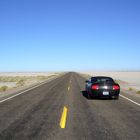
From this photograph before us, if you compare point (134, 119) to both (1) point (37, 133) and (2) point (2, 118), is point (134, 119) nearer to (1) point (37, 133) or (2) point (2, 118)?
(1) point (37, 133)

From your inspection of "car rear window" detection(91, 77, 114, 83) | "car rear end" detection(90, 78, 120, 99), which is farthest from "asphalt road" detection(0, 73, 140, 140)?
"car rear window" detection(91, 77, 114, 83)

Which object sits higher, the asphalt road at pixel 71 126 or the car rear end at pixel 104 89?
the car rear end at pixel 104 89

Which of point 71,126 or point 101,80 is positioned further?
point 101,80

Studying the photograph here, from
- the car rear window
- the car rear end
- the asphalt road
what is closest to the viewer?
the asphalt road

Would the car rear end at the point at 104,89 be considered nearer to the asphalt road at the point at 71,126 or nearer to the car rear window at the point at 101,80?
the car rear window at the point at 101,80

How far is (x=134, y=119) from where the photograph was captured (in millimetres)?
8508

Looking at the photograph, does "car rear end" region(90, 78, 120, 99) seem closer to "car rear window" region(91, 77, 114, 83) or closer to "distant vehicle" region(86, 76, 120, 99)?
"distant vehicle" region(86, 76, 120, 99)

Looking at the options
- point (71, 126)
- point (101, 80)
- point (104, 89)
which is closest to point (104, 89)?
point (104, 89)

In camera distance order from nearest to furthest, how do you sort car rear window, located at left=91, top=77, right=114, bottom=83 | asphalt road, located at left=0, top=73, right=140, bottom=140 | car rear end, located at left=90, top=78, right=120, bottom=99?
asphalt road, located at left=0, top=73, right=140, bottom=140 < car rear end, located at left=90, top=78, right=120, bottom=99 < car rear window, located at left=91, top=77, right=114, bottom=83

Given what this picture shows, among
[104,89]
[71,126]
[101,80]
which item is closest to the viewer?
[71,126]

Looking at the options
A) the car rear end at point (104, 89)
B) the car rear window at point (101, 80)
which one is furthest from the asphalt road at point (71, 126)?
the car rear window at point (101, 80)

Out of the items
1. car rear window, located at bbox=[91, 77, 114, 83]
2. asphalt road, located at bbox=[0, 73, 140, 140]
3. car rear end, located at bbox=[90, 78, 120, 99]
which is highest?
car rear window, located at bbox=[91, 77, 114, 83]

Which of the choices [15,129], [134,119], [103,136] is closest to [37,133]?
[15,129]

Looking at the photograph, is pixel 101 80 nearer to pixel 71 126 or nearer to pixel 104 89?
pixel 104 89
